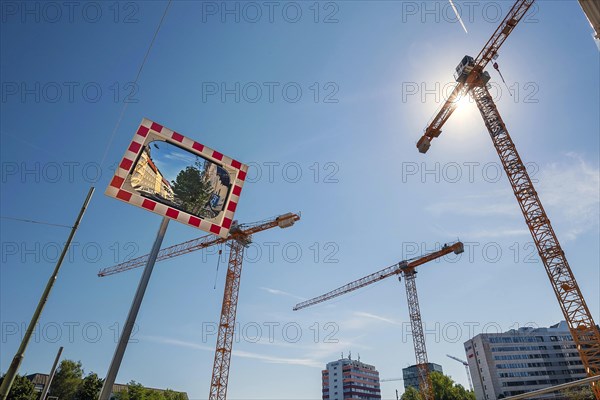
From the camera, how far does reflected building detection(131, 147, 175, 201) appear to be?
13.8ft

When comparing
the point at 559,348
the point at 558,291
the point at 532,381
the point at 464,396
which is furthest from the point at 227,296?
A: the point at 559,348

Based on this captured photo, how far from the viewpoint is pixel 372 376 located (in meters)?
143

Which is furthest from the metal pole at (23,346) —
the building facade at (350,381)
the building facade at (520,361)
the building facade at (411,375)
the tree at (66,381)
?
the building facade at (411,375)

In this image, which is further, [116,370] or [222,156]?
[222,156]

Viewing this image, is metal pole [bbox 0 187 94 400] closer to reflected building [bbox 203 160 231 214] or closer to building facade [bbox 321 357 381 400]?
reflected building [bbox 203 160 231 214]

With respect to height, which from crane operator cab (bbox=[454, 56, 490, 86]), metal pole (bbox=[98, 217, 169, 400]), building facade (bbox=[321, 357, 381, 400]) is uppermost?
crane operator cab (bbox=[454, 56, 490, 86])

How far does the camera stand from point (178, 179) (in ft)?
15.2

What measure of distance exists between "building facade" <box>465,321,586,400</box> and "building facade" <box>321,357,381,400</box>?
51.6 meters

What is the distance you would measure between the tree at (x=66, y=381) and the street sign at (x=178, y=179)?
54626 millimetres

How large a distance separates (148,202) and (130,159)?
1.90ft

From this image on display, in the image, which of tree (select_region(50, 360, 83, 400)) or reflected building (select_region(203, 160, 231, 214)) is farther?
tree (select_region(50, 360, 83, 400))

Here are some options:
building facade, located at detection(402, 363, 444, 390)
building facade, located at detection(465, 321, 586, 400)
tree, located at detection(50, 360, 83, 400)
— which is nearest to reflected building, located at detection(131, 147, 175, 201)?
tree, located at detection(50, 360, 83, 400)

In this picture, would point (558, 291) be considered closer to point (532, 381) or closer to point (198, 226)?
point (198, 226)

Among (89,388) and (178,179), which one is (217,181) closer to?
(178,179)
